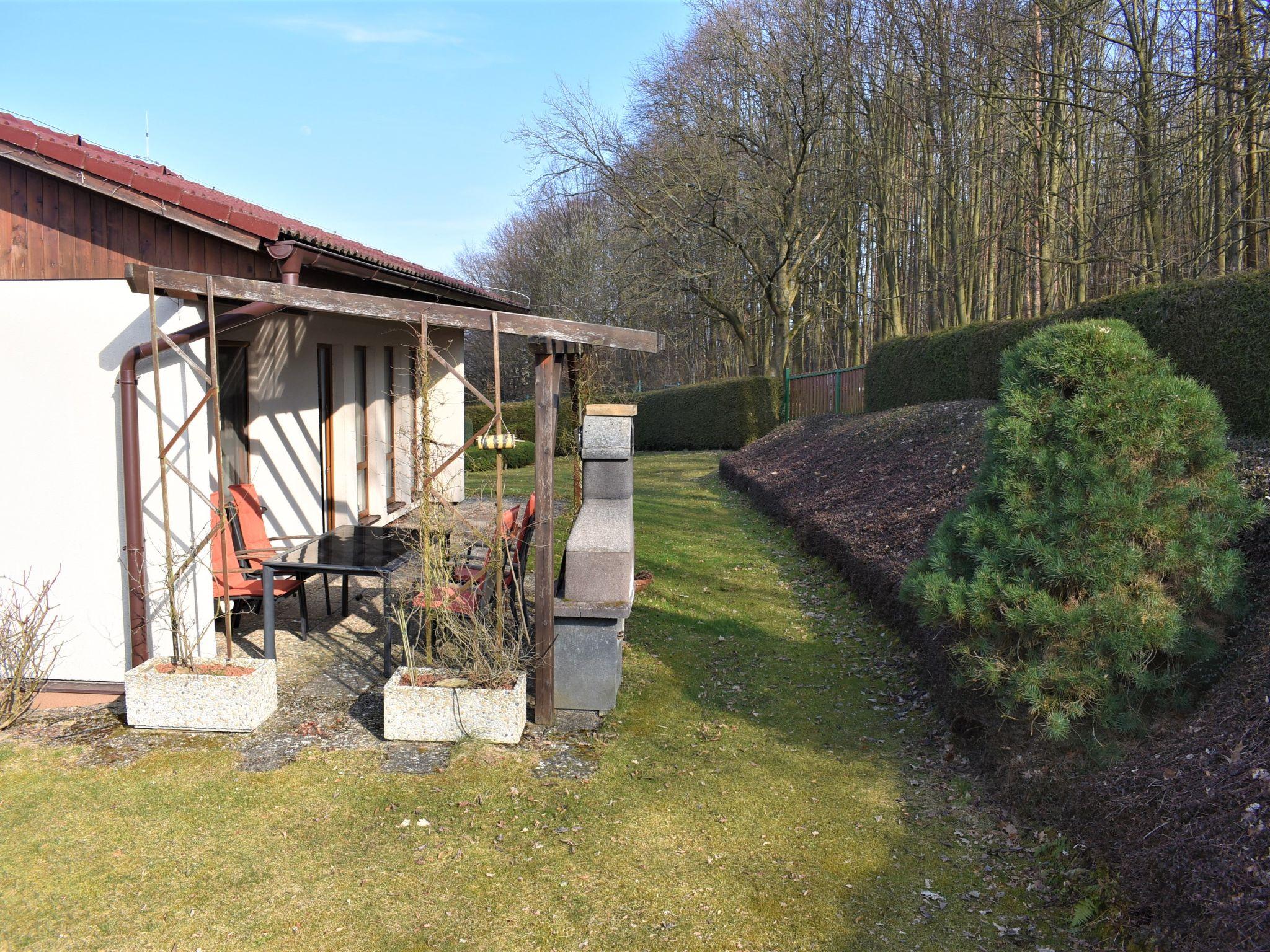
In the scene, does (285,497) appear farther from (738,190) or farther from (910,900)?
(738,190)

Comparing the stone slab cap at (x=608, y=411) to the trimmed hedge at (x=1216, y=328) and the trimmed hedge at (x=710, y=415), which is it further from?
the trimmed hedge at (x=710, y=415)

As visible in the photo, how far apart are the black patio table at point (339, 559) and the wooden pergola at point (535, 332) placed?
755 millimetres

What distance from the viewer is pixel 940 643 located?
5.29 meters

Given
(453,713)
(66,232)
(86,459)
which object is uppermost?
(66,232)

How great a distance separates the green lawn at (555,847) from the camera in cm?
323

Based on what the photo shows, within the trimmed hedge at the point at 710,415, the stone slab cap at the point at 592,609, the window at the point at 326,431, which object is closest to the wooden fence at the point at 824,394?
the trimmed hedge at the point at 710,415

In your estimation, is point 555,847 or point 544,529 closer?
point 555,847

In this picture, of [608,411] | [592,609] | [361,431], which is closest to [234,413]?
[361,431]

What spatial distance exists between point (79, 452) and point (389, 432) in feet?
18.7

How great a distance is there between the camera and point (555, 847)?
3.79 meters

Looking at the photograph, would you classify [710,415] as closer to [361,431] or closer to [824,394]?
[824,394]

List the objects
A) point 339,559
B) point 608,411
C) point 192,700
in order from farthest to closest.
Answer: point 339,559 < point 608,411 < point 192,700

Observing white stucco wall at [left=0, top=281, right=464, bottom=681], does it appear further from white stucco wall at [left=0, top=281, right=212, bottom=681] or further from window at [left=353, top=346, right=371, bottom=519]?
window at [left=353, top=346, right=371, bottom=519]

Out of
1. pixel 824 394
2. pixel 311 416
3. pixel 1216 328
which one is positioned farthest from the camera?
pixel 824 394
